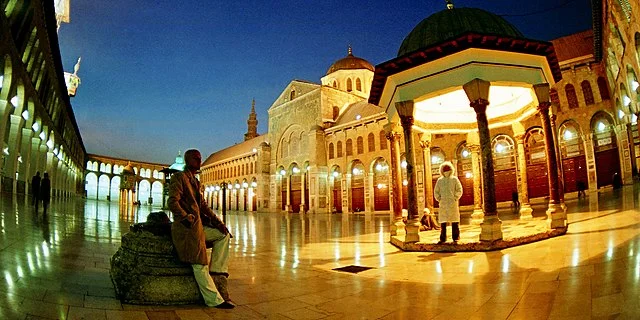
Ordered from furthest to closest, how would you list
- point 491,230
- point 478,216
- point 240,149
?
point 240,149
point 478,216
point 491,230

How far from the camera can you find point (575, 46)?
76.9ft

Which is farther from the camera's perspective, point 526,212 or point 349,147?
point 349,147

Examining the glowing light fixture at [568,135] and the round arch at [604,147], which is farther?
the glowing light fixture at [568,135]

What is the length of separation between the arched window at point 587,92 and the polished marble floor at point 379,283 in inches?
724

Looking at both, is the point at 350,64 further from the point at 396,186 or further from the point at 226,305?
the point at 226,305

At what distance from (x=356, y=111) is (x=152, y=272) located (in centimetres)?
3198

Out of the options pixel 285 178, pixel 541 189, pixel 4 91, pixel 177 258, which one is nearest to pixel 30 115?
pixel 4 91

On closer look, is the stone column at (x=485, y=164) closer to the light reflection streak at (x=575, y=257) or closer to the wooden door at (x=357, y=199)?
the light reflection streak at (x=575, y=257)

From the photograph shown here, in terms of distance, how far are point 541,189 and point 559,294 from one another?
2217cm

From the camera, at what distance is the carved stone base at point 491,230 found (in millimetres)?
6996

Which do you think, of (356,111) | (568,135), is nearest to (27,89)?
(356,111)

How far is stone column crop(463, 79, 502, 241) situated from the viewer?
7102mm

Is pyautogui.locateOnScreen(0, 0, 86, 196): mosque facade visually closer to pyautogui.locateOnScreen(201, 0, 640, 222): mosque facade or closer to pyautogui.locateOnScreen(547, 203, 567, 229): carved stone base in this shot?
pyautogui.locateOnScreen(201, 0, 640, 222): mosque facade

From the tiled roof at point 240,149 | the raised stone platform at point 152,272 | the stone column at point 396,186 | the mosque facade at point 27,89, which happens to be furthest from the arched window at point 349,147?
the raised stone platform at point 152,272
